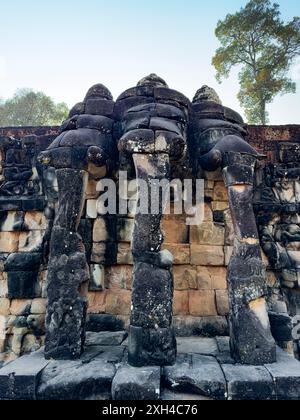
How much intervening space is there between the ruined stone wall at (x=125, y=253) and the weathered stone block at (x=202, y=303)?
15 mm

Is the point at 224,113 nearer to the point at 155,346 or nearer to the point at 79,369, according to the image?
the point at 155,346

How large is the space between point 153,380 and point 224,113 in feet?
14.0

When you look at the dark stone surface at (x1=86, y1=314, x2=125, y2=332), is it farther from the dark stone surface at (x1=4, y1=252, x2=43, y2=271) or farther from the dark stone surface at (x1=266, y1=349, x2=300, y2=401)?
the dark stone surface at (x1=266, y1=349, x2=300, y2=401)

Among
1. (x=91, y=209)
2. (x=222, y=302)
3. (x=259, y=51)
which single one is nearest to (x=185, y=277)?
(x=222, y=302)

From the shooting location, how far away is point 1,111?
877 inches

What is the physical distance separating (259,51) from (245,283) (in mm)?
15760

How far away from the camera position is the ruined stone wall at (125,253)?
4.90 m

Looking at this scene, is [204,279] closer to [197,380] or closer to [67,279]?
[197,380]

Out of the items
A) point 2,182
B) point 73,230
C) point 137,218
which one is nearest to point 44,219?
point 2,182

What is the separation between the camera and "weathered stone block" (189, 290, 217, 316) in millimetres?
4836

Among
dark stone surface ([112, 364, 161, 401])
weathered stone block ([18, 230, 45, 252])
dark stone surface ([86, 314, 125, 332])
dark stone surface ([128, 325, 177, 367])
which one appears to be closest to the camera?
dark stone surface ([112, 364, 161, 401])

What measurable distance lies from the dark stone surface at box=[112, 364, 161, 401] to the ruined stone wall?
5.19 ft

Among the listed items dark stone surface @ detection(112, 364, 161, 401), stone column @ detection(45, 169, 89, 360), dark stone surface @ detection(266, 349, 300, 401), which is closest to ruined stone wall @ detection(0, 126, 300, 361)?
stone column @ detection(45, 169, 89, 360)

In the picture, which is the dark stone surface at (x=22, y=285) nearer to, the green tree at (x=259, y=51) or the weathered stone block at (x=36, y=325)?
the weathered stone block at (x=36, y=325)
